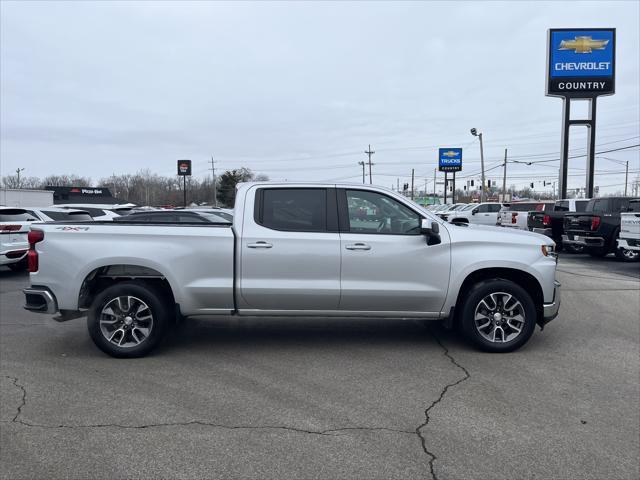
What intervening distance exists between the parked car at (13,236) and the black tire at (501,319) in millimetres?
10443

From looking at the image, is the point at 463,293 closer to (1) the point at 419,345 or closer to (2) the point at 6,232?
(1) the point at 419,345

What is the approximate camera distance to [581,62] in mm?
25375

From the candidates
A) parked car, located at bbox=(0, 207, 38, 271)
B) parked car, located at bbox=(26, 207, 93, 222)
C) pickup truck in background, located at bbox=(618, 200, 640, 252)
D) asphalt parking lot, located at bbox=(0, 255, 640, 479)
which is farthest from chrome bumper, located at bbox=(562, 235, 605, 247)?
parked car, located at bbox=(0, 207, 38, 271)

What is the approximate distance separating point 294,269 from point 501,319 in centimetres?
236

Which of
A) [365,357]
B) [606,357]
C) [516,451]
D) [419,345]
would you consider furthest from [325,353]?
[606,357]

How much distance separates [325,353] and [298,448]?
88.2 inches

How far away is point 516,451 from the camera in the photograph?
356 centimetres

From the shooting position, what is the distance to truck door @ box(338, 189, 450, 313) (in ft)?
18.4

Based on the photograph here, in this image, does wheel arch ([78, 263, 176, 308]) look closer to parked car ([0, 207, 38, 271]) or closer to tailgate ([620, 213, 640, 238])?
parked car ([0, 207, 38, 271])

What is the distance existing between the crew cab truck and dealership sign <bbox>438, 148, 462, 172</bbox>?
155 feet

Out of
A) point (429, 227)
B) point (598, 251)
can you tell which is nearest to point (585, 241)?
point (598, 251)

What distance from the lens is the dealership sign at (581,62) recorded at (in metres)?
25.0

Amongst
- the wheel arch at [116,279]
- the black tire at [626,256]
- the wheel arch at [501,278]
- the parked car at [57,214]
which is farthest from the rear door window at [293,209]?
the black tire at [626,256]

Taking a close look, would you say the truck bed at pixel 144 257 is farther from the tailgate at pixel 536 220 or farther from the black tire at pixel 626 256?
the tailgate at pixel 536 220
